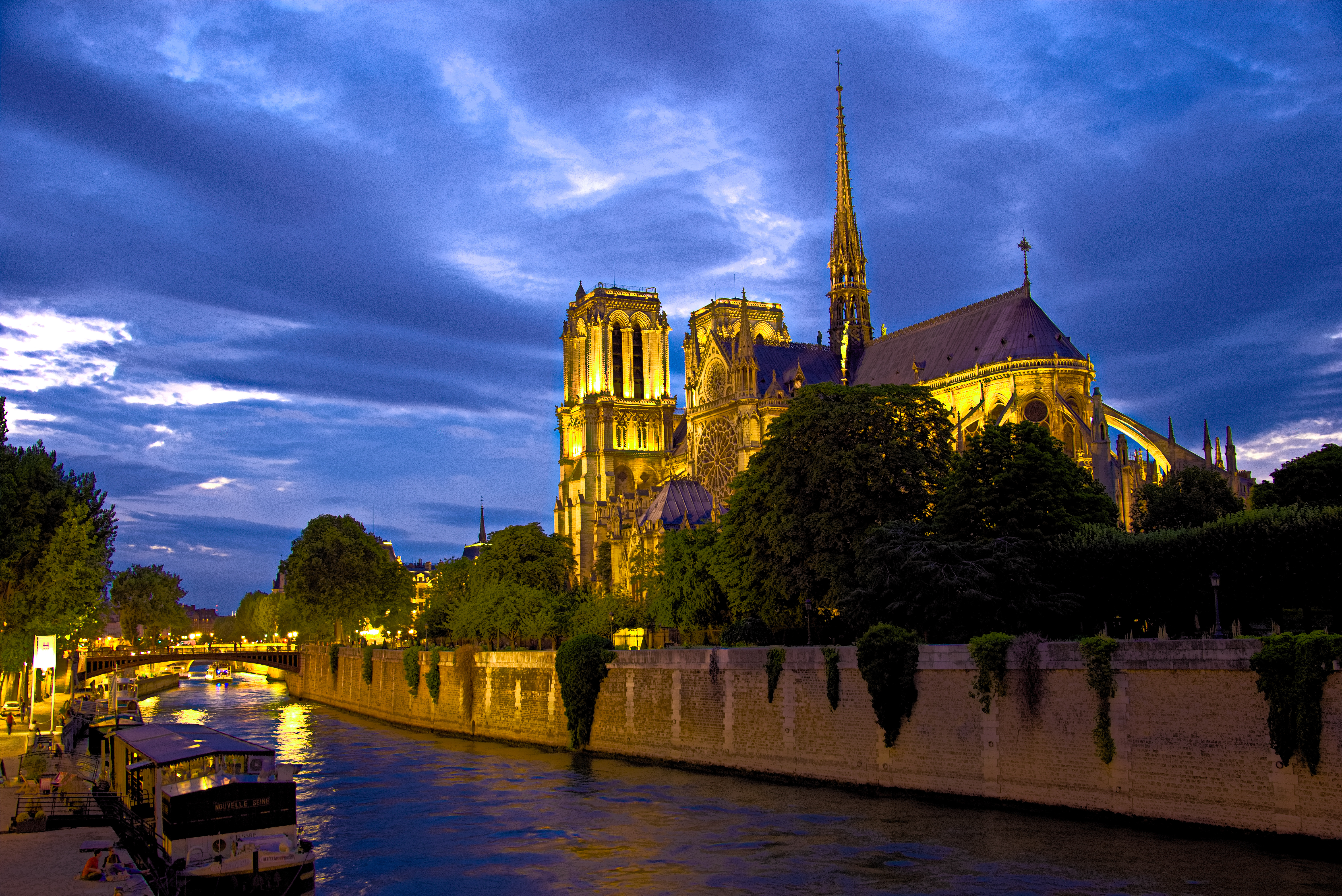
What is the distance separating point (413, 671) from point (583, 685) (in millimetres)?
20019

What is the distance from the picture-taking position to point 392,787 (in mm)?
38094

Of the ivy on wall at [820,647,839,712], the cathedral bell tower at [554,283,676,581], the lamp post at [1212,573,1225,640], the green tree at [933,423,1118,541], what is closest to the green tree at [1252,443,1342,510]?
the green tree at [933,423,1118,541]

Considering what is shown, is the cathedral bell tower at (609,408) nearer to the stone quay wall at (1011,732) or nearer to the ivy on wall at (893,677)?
the stone quay wall at (1011,732)

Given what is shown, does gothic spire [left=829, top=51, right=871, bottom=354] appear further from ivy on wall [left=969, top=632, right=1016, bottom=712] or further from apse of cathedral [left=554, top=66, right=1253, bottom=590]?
ivy on wall [left=969, top=632, right=1016, bottom=712]

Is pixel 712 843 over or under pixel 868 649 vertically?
Answer: under

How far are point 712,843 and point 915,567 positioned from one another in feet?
37.2

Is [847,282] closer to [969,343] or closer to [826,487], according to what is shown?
[969,343]

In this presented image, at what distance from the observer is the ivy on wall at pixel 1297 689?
23.1 metres

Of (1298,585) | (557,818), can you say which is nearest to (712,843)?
(557,818)

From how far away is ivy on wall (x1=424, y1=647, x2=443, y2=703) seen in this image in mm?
60562

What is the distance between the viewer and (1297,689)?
23.4 m

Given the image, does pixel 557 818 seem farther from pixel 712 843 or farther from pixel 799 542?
pixel 799 542

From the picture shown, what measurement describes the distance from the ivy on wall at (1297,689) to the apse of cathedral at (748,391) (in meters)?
18.3

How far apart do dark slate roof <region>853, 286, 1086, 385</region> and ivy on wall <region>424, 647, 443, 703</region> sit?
35.2m
